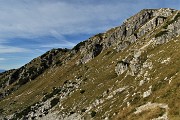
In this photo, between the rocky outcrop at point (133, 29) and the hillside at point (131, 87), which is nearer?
the hillside at point (131, 87)

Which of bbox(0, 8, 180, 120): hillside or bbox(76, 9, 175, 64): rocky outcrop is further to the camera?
bbox(76, 9, 175, 64): rocky outcrop

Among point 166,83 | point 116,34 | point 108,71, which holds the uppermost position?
point 116,34

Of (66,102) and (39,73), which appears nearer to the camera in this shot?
(66,102)

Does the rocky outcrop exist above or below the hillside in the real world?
above

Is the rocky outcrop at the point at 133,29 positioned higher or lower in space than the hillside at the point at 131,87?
higher

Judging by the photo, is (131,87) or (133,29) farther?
(133,29)

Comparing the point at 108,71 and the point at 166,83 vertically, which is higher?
the point at 108,71

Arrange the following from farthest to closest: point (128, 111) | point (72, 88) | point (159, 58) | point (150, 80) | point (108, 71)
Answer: point (72, 88) < point (108, 71) < point (159, 58) < point (150, 80) < point (128, 111)

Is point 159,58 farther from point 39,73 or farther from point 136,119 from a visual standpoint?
point 39,73

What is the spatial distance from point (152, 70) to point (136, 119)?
24068mm

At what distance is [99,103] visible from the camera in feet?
230

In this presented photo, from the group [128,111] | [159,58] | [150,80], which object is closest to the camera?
[128,111]

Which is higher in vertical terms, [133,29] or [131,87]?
[133,29]

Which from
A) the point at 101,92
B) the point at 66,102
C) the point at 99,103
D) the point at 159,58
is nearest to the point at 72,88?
the point at 66,102
